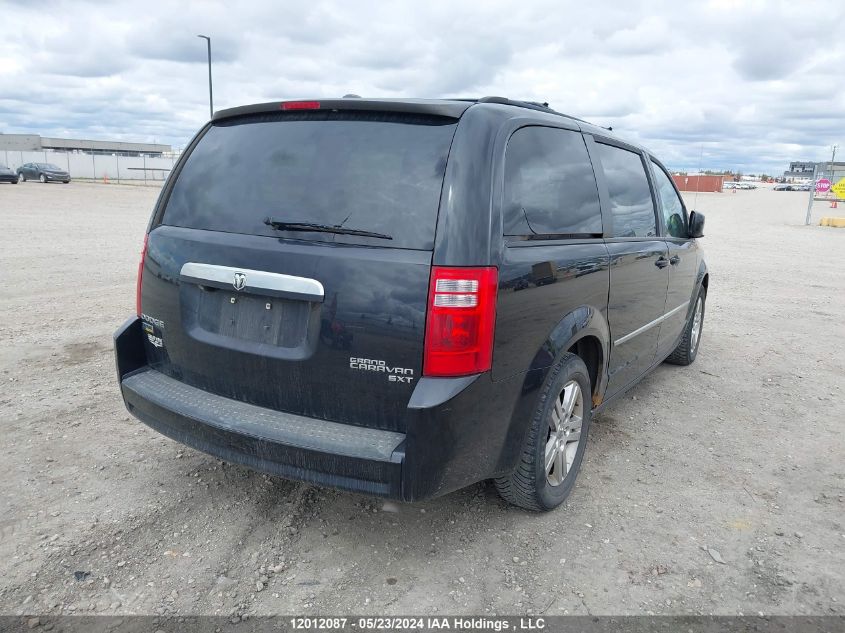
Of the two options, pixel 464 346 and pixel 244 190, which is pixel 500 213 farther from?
pixel 244 190

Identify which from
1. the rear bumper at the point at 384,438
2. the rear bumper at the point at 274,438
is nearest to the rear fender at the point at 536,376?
the rear bumper at the point at 384,438

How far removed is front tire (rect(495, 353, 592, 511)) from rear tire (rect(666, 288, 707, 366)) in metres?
2.68

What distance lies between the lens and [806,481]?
381cm

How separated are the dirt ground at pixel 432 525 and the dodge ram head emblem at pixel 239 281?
1.17 meters

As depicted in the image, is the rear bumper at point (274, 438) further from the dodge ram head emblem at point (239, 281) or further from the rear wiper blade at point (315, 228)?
the rear wiper blade at point (315, 228)

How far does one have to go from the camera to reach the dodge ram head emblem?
274cm

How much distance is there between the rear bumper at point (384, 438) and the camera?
251cm

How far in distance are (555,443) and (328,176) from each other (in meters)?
1.71

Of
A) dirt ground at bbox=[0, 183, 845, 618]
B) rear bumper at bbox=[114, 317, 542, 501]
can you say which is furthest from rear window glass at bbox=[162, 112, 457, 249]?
dirt ground at bbox=[0, 183, 845, 618]

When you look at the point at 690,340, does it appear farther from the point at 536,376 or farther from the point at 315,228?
the point at 315,228

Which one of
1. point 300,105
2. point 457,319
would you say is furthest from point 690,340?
point 300,105

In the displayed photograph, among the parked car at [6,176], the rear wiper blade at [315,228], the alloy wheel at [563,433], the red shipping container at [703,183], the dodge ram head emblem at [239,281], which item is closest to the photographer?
the rear wiper blade at [315,228]

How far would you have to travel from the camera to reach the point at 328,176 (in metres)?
2.75

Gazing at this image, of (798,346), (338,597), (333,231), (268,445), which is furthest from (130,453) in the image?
(798,346)
